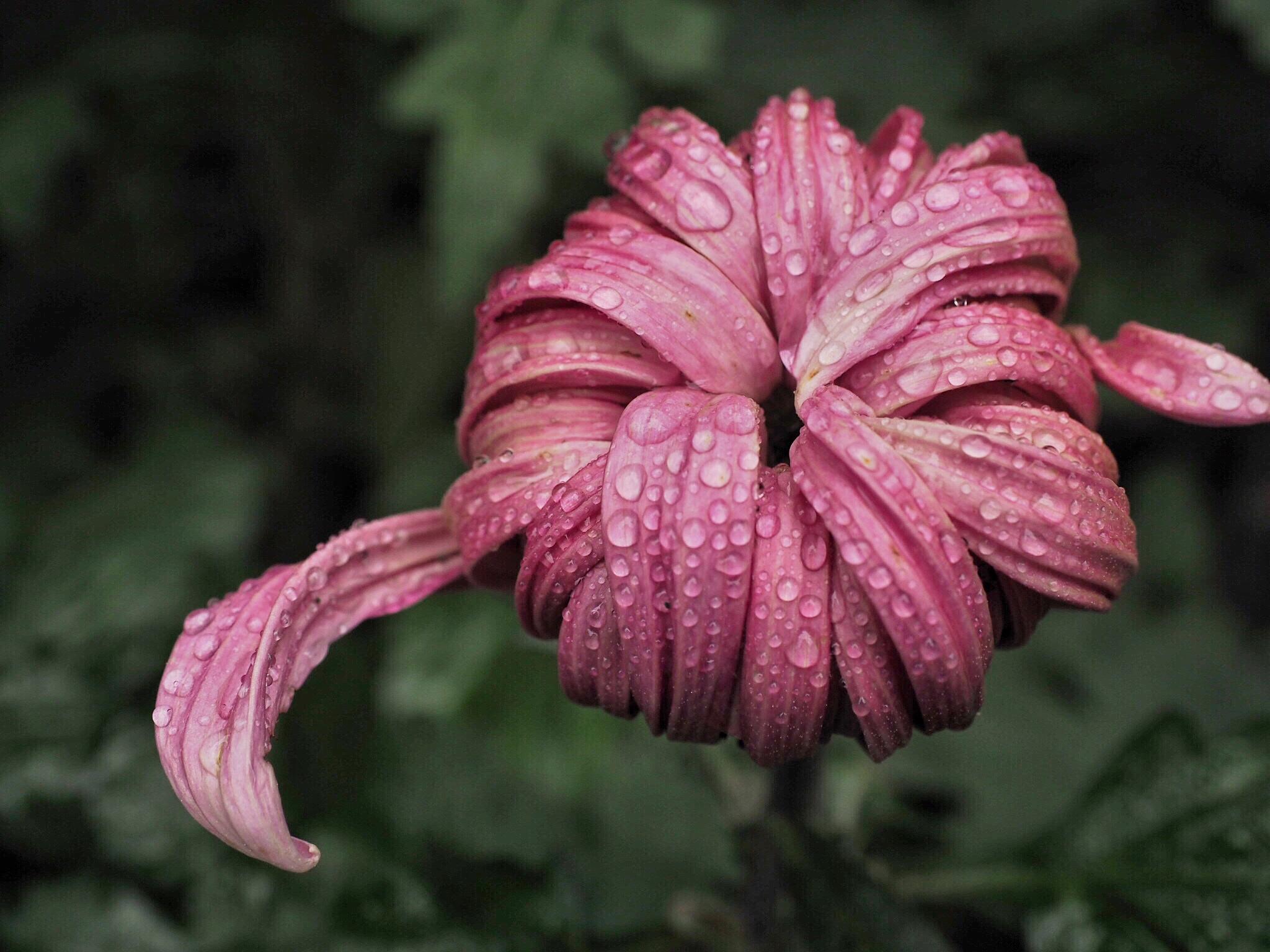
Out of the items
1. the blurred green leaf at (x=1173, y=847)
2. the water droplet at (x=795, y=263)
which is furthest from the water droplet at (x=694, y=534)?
the blurred green leaf at (x=1173, y=847)

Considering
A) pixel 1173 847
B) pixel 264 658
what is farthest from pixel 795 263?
pixel 1173 847

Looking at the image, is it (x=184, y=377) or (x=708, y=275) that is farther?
(x=184, y=377)

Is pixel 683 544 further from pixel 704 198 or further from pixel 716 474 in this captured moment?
pixel 704 198

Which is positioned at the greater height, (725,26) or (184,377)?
(725,26)

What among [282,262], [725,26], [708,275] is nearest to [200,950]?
[708,275]

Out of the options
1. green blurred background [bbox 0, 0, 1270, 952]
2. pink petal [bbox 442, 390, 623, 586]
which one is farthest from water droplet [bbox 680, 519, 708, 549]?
green blurred background [bbox 0, 0, 1270, 952]

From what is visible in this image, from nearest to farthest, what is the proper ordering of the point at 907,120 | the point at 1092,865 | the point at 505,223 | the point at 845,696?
the point at 845,696 → the point at 907,120 → the point at 1092,865 → the point at 505,223

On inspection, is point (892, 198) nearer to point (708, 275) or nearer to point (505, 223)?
point (708, 275)
